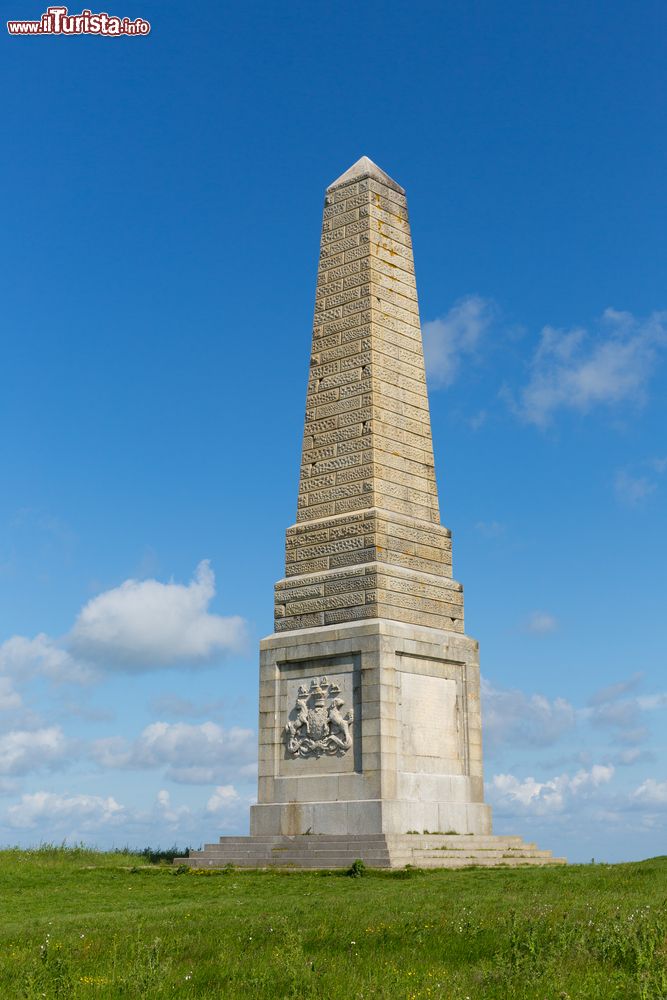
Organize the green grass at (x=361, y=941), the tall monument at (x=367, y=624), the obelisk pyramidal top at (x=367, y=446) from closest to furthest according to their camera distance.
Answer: the green grass at (x=361, y=941) → the tall monument at (x=367, y=624) → the obelisk pyramidal top at (x=367, y=446)

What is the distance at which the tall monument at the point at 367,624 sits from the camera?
21562mm

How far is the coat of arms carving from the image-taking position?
870 inches

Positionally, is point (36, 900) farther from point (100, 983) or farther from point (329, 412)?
point (329, 412)

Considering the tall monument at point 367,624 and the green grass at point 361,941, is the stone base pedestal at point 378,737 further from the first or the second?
the green grass at point 361,941

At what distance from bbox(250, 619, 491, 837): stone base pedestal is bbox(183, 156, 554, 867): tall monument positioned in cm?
3

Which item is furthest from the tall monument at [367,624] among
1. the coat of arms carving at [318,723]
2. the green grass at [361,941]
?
the green grass at [361,941]

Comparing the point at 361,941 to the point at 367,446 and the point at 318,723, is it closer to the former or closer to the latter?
the point at 318,723

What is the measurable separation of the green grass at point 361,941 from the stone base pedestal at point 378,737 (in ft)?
12.7

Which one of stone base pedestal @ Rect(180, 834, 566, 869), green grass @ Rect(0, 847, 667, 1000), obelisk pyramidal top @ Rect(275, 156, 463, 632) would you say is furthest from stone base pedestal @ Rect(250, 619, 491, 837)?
green grass @ Rect(0, 847, 667, 1000)

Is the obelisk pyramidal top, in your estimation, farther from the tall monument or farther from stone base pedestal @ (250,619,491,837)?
stone base pedestal @ (250,619,491,837)

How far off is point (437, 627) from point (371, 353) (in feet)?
20.4

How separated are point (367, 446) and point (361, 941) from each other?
13804mm

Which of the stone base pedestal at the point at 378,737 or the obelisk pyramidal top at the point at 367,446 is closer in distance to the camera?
the stone base pedestal at the point at 378,737

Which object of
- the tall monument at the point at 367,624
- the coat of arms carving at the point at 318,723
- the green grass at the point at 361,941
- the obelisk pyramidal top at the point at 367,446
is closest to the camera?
the green grass at the point at 361,941
